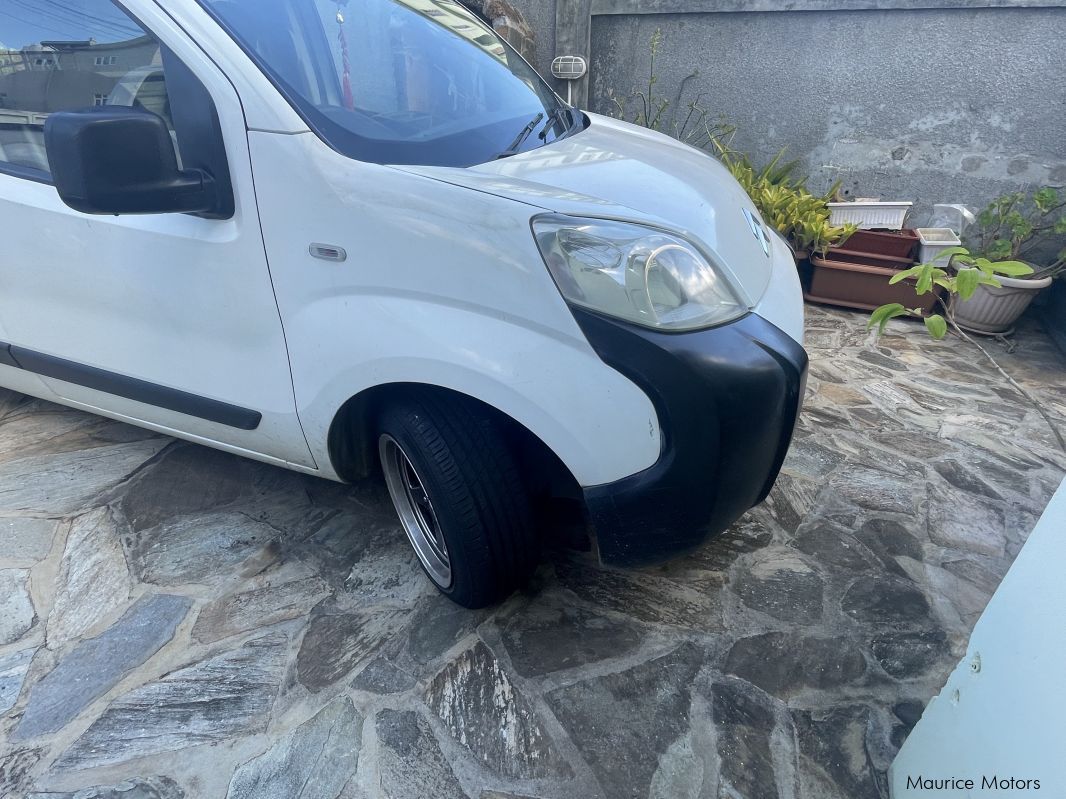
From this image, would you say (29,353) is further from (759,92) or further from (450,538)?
(759,92)

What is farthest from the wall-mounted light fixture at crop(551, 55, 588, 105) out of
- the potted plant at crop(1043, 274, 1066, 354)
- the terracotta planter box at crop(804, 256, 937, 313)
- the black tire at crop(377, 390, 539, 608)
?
the black tire at crop(377, 390, 539, 608)

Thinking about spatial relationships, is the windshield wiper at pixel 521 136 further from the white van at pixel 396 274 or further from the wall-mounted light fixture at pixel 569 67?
the wall-mounted light fixture at pixel 569 67

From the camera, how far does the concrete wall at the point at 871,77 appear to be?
3.92 m

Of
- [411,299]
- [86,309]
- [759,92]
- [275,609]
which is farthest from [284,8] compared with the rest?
[759,92]

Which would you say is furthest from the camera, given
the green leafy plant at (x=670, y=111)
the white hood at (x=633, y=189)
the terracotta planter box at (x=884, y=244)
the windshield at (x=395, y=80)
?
the green leafy plant at (x=670, y=111)

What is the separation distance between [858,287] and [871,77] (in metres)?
1.48

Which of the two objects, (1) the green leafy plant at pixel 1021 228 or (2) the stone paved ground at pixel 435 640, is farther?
(1) the green leafy plant at pixel 1021 228

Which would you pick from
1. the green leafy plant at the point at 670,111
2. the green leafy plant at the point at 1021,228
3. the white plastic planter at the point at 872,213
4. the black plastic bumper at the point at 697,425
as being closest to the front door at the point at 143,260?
the black plastic bumper at the point at 697,425

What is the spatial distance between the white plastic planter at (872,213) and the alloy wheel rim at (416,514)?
3.64m

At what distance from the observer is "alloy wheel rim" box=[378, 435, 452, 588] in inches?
72.2

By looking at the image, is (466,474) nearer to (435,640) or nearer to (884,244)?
(435,640)

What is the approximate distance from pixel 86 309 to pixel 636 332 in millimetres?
1628

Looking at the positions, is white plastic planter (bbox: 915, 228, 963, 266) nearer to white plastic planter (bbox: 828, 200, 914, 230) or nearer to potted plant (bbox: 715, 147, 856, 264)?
white plastic planter (bbox: 828, 200, 914, 230)

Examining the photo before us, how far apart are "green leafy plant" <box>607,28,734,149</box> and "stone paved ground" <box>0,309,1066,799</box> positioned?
3298mm
